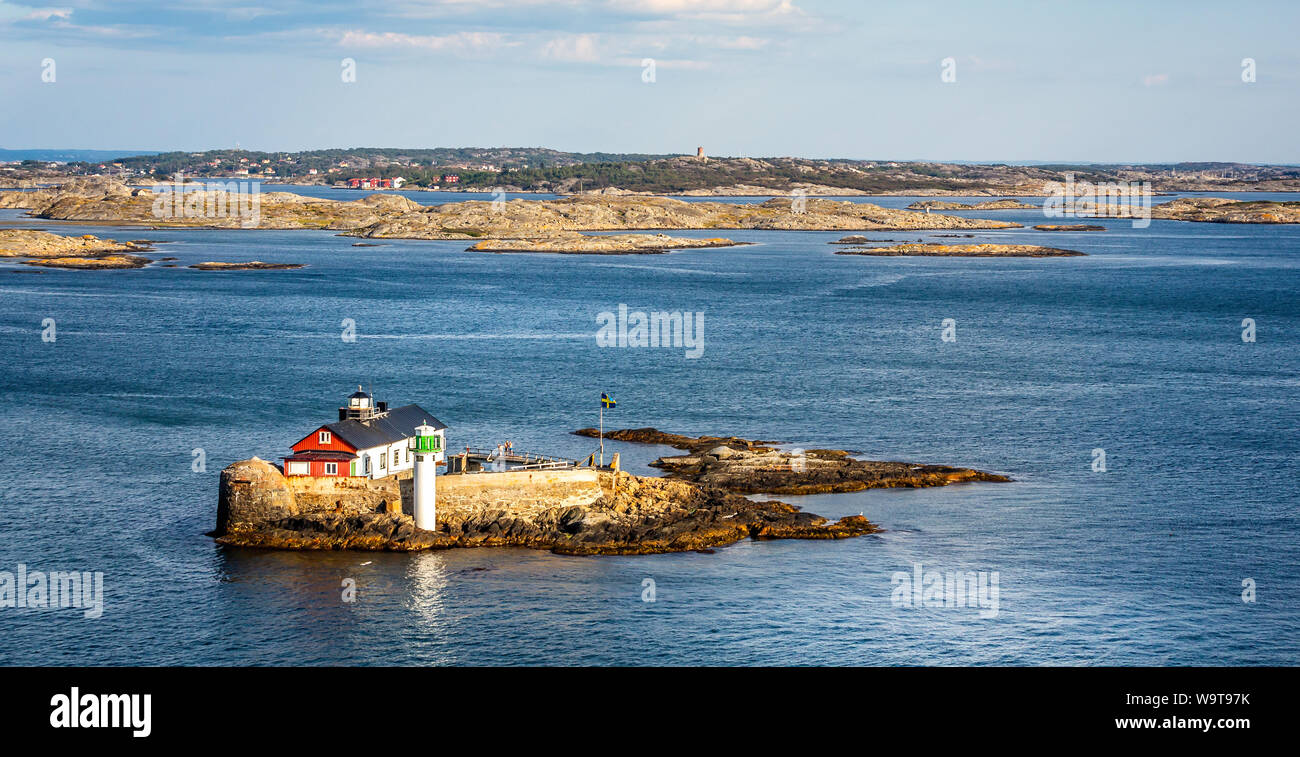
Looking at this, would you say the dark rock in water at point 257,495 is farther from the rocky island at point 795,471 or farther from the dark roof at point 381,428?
the rocky island at point 795,471

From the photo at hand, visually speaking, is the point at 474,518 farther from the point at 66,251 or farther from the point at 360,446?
the point at 66,251

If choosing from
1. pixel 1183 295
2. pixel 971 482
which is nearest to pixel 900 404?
pixel 971 482

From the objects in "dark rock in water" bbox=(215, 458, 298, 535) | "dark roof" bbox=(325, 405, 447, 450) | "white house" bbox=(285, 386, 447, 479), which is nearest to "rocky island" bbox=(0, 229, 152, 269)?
"dark roof" bbox=(325, 405, 447, 450)

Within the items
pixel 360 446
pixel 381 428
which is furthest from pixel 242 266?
pixel 360 446

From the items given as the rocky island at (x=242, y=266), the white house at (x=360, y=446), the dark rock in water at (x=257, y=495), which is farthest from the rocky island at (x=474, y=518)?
the rocky island at (x=242, y=266)
